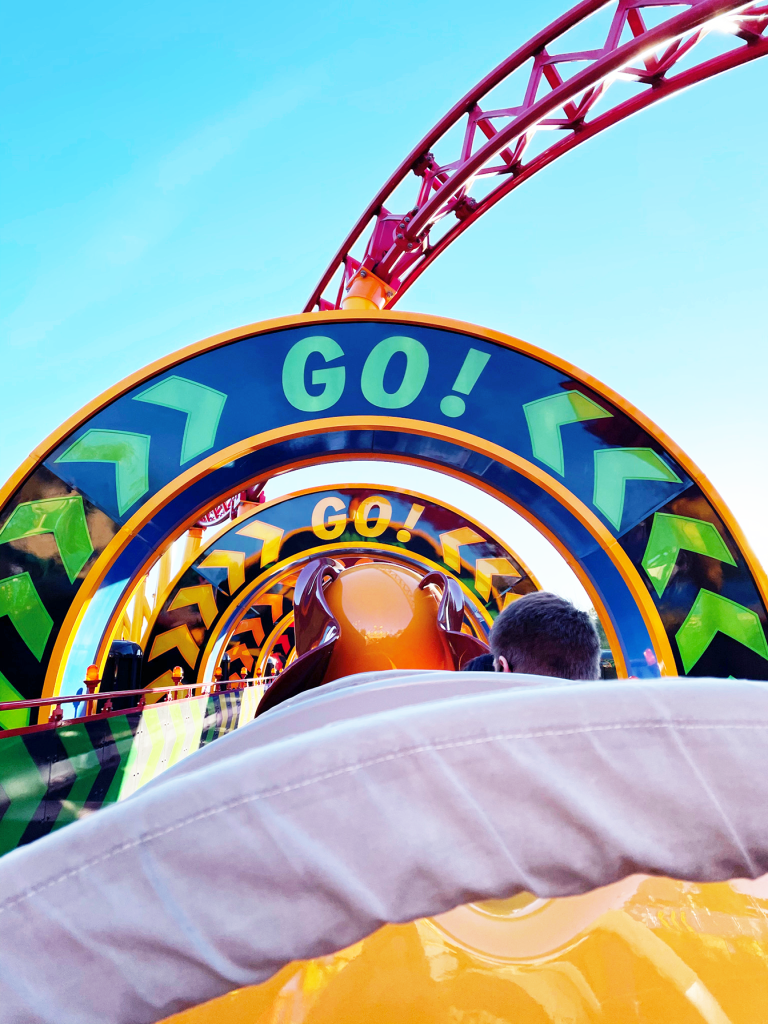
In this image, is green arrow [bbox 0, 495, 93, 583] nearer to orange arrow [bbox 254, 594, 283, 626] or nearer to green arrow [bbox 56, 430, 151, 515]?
green arrow [bbox 56, 430, 151, 515]

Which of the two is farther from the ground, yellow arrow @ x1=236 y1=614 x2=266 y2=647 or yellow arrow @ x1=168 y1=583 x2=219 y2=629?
yellow arrow @ x1=168 y1=583 x2=219 y2=629

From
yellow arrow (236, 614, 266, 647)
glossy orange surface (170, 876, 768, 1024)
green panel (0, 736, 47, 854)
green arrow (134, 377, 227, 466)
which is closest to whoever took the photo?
glossy orange surface (170, 876, 768, 1024)

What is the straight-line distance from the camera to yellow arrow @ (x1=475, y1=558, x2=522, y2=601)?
1028cm

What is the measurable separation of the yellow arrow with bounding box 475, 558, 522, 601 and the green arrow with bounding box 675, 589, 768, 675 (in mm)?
5477

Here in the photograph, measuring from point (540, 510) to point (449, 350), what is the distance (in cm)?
161

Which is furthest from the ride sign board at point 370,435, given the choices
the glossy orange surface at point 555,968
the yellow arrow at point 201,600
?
the yellow arrow at point 201,600

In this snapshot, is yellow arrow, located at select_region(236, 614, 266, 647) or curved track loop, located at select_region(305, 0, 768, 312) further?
yellow arrow, located at select_region(236, 614, 266, 647)

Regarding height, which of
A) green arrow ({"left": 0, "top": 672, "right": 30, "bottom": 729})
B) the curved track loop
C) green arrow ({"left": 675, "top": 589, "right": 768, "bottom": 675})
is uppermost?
the curved track loop

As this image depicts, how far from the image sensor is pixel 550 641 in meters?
1.77

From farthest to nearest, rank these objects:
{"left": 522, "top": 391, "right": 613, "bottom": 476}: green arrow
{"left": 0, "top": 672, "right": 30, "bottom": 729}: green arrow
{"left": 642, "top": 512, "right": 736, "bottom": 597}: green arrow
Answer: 1. {"left": 522, "top": 391, "right": 613, "bottom": 476}: green arrow
2. {"left": 642, "top": 512, "right": 736, "bottom": 597}: green arrow
3. {"left": 0, "top": 672, "right": 30, "bottom": 729}: green arrow

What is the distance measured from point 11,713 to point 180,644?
6.93m

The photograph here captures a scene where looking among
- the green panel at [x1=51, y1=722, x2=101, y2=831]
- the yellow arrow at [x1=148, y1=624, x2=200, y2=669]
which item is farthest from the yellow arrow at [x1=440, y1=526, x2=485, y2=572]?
the green panel at [x1=51, y1=722, x2=101, y2=831]

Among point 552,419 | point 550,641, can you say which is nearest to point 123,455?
point 552,419

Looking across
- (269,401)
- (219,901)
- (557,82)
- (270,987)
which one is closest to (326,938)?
(219,901)
